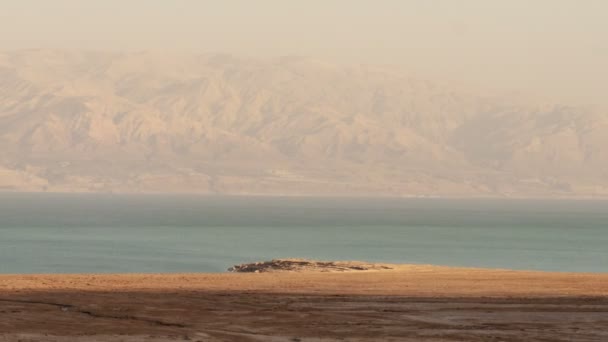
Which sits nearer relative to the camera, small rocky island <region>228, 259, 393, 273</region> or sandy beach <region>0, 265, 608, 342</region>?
sandy beach <region>0, 265, 608, 342</region>

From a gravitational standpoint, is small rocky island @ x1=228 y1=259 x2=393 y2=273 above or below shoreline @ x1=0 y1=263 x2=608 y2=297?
above

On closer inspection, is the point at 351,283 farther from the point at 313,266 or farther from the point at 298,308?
the point at 313,266

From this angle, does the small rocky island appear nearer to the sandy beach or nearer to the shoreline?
the shoreline

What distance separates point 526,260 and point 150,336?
102 m

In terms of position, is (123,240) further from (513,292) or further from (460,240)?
(513,292)

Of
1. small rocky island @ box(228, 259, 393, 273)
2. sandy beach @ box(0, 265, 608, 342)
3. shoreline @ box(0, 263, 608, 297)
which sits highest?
small rocky island @ box(228, 259, 393, 273)

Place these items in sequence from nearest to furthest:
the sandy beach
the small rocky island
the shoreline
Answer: the sandy beach, the shoreline, the small rocky island

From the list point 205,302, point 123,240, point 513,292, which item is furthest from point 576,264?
point 205,302

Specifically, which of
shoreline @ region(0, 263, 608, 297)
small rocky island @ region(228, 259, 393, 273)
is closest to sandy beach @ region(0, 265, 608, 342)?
shoreline @ region(0, 263, 608, 297)

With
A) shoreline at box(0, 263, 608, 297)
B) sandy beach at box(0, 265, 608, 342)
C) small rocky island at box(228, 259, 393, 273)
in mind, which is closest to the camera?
sandy beach at box(0, 265, 608, 342)

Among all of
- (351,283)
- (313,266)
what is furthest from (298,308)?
(313,266)

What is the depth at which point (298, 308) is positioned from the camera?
4028 cm

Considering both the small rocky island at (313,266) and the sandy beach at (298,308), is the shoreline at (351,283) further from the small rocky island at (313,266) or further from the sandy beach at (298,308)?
the small rocky island at (313,266)

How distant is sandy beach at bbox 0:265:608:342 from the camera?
32.9 m
